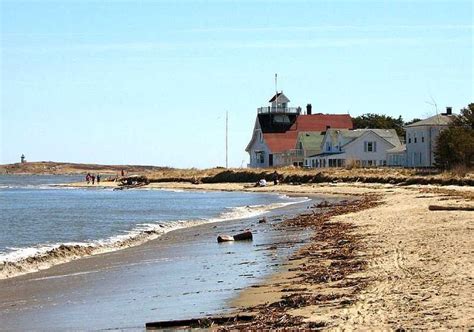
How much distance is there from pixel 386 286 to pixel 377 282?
55 cm

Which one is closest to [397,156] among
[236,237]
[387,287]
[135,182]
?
[135,182]

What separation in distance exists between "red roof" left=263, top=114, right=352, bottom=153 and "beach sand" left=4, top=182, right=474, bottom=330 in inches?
3240

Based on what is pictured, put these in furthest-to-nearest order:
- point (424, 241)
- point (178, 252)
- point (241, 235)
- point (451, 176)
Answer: point (451, 176) → point (241, 235) → point (178, 252) → point (424, 241)

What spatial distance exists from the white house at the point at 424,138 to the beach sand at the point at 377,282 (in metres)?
54.2

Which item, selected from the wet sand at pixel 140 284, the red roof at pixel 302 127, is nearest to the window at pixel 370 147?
the red roof at pixel 302 127

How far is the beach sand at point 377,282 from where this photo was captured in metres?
10.1

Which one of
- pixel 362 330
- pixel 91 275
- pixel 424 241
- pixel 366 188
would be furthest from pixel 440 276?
pixel 366 188

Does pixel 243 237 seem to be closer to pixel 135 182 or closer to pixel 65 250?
pixel 65 250

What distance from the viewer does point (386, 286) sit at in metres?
12.4

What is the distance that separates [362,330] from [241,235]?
1672 cm

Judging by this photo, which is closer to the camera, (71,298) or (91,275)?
(71,298)

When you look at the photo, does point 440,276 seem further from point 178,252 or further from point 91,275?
point 178,252

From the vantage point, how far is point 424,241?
727 inches

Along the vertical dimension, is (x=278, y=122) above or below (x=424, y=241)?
above
